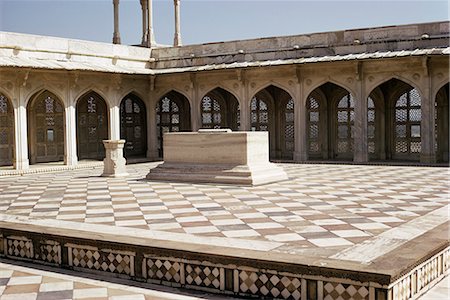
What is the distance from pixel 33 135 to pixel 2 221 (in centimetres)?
1239

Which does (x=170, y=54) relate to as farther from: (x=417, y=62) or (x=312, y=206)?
(x=312, y=206)

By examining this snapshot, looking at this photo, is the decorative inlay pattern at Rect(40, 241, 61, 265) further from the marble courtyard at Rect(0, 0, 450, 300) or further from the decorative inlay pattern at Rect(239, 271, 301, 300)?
the decorative inlay pattern at Rect(239, 271, 301, 300)

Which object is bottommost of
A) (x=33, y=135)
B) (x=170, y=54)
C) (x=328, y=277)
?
(x=328, y=277)

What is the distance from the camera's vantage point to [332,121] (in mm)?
19109

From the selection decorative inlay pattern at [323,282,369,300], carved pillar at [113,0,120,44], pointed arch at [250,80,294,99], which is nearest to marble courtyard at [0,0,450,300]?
decorative inlay pattern at [323,282,369,300]

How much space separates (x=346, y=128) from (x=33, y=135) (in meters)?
10.4

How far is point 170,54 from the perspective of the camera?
2053 centimetres

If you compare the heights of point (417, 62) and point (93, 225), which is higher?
point (417, 62)

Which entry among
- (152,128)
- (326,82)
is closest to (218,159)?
(326,82)

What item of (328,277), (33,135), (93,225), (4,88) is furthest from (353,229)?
(33,135)

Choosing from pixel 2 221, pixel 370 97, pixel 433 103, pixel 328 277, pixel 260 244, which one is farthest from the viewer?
pixel 370 97

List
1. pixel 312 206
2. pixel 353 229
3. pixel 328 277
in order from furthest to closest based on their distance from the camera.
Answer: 1. pixel 312 206
2. pixel 353 229
3. pixel 328 277

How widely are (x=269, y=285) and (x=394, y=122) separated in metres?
14.5

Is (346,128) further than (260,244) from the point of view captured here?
Yes
